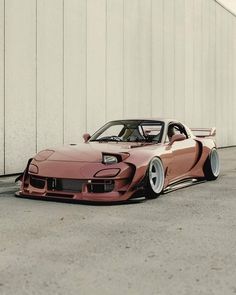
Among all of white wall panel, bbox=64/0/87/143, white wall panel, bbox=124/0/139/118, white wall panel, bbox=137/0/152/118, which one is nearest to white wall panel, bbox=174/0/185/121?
white wall panel, bbox=137/0/152/118

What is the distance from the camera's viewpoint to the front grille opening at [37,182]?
6.58 m

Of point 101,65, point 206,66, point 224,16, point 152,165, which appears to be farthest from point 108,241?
point 224,16

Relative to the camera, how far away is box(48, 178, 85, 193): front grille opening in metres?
6.35

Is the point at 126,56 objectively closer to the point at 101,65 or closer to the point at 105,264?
the point at 101,65

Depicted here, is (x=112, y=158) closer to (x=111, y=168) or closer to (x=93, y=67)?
(x=111, y=168)

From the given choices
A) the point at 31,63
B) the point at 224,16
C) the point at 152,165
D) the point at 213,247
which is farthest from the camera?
the point at 224,16

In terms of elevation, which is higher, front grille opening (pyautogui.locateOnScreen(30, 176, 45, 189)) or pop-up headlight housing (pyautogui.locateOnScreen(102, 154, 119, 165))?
pop-up headlight housing (pyautogui.locateOnScreen(102, 154, 119, 165))

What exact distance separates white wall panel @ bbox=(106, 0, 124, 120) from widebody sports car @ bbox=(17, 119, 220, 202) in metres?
5.41

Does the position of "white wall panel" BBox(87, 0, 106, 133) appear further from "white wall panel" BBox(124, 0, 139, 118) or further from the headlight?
the headlight

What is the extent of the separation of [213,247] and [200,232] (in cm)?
58

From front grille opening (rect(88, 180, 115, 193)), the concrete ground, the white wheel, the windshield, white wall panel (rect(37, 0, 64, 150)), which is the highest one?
white wall panel (rect(37, 0, 64, 150))

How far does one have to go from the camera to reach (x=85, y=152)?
6.73m

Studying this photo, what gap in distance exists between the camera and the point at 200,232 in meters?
4.79

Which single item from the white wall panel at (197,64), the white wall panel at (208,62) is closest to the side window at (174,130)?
the white wall panel at (197,64)
